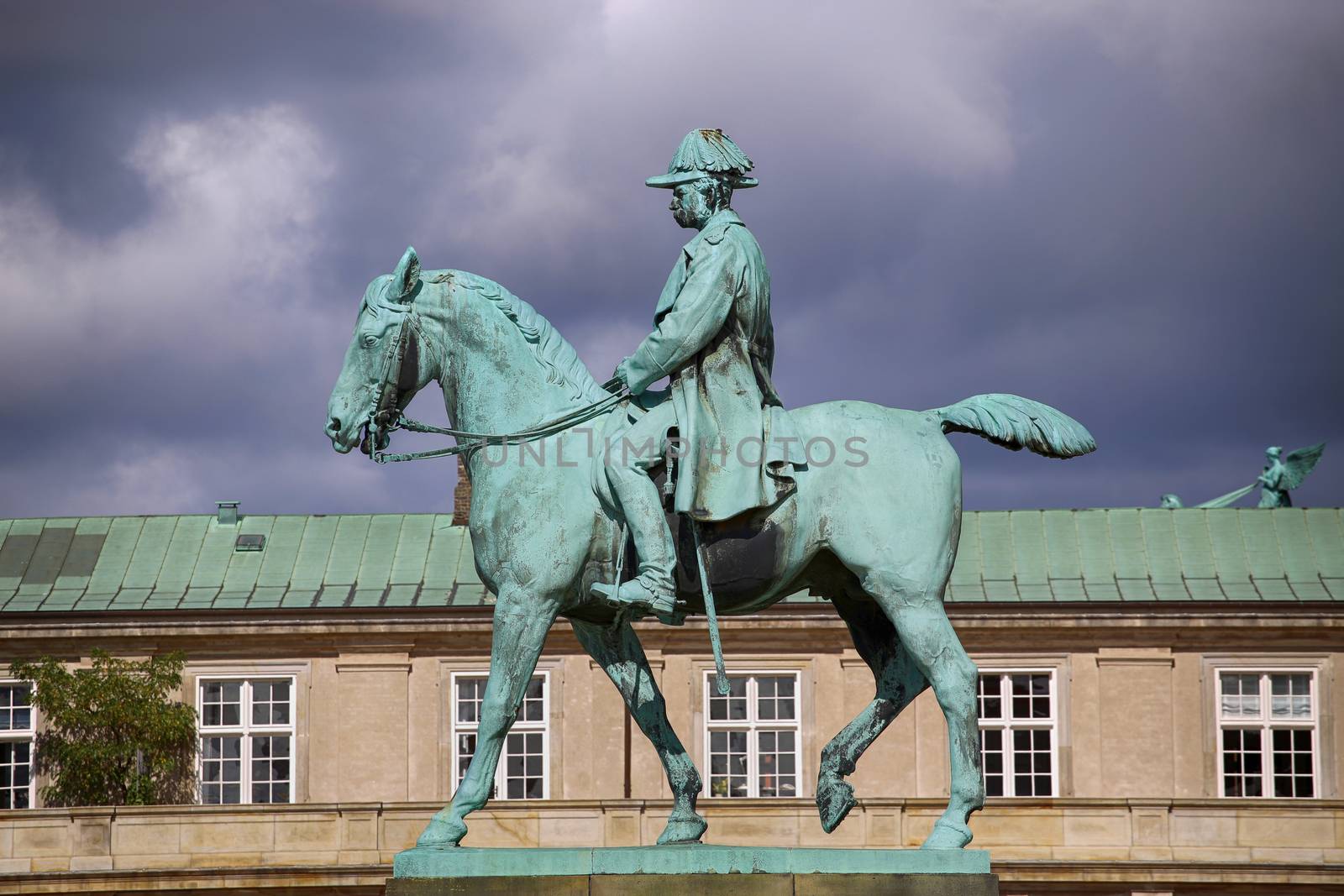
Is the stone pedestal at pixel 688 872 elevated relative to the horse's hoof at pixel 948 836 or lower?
lower

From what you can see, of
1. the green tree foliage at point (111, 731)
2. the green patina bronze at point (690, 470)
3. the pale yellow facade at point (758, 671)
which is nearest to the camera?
the green patina bronze at point (690, 470)

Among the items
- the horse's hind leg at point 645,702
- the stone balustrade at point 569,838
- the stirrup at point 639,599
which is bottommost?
the stone balustrade at point 569,838

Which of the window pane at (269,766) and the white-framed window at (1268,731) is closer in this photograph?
the white-framed window at (1268,731)

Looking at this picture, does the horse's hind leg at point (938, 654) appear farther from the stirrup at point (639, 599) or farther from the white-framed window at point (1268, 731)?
the white-framed window at point (1268, 731)

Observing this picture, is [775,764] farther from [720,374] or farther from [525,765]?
[720,374]

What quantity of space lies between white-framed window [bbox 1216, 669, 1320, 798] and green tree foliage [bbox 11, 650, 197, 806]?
1635cm

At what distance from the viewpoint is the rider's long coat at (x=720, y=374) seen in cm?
999

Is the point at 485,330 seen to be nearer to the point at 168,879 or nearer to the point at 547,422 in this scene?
the point at 547,422

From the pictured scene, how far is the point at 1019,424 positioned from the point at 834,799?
1971 mm

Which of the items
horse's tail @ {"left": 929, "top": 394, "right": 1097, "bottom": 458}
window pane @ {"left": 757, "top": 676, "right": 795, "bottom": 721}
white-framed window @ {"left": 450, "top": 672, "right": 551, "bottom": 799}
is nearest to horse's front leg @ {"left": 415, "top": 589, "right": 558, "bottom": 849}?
horse's tail @ {"left": 929, "top": 394, "right": 1097, "bottom": 458}

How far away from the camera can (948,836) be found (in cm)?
987

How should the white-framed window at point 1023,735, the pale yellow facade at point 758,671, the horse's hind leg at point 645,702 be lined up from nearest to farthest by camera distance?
the horse's hind leg at point 645,702 < the pale yellow facade at point 758,671 < the white-framed window at point 1023,735

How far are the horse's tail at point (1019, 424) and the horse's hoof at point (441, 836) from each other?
9.77 ft

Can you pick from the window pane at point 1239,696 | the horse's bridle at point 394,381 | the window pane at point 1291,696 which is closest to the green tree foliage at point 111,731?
the window pane at point 1239,696
